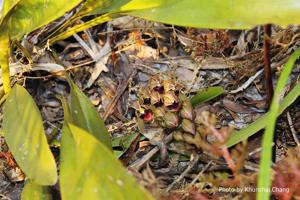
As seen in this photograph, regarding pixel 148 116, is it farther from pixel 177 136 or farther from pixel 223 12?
pixel 223 12

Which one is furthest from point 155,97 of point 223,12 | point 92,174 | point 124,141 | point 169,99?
point 92,174

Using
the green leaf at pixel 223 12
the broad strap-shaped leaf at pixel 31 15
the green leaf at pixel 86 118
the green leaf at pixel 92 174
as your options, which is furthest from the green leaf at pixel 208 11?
the green leaf at pixel 92 174

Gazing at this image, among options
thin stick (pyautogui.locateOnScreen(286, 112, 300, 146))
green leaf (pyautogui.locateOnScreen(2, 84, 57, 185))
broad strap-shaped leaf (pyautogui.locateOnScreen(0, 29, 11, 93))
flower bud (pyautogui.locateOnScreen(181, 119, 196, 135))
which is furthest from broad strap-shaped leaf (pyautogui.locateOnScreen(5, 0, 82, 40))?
thin stick (pyautogui.locateOnScreen(286, 112, 300, 146))

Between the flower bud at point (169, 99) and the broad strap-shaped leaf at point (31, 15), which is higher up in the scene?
the broad strap-shaped leaf at point (31, 15)

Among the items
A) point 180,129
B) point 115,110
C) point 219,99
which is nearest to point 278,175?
point 180,129

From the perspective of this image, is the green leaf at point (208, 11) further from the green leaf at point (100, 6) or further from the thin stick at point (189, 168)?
the thin stick at point (189, 168)
